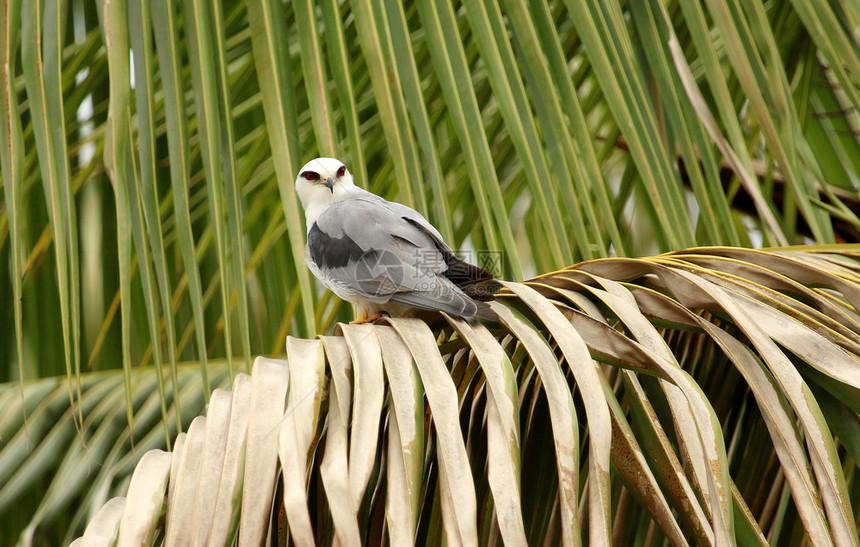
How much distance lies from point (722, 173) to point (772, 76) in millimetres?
858

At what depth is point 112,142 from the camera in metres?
1.33

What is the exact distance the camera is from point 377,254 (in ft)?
6.56

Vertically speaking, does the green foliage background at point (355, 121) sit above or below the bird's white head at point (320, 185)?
below

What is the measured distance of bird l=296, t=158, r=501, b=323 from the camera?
1.70 meters

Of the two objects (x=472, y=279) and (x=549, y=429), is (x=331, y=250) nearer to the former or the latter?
(x=472, y=279)

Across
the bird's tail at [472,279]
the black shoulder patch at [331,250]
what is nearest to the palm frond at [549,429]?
the bird's tail at [472,279]

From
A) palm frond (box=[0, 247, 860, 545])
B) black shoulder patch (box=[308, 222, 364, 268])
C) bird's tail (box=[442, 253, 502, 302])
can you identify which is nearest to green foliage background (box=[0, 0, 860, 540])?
bird's tail (box=[442, 253, 502, 302])

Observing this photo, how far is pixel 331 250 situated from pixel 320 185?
1.38ft

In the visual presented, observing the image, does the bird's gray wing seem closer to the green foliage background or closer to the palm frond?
the green foliage background

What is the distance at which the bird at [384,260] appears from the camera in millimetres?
1701

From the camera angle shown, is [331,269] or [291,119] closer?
[291,119]

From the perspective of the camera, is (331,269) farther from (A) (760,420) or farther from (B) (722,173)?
(B) (722,173)

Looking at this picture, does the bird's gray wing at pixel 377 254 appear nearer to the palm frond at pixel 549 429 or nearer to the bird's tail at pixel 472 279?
the bird's tail at pixel 472 279

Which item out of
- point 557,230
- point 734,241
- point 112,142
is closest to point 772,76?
point 734,241
